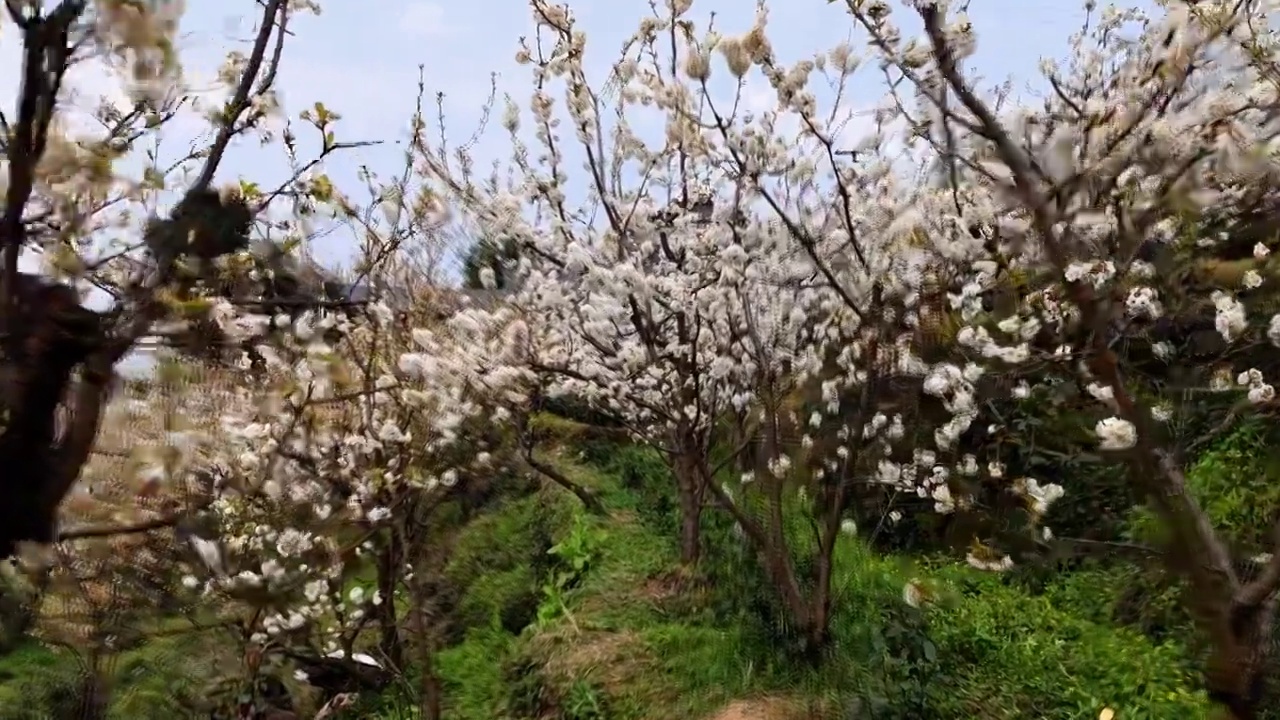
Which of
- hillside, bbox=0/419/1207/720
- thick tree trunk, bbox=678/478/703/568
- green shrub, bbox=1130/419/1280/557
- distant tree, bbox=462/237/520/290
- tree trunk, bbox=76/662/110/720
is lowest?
tree trunk, bbox=76/662/110/720

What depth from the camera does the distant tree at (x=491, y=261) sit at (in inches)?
239

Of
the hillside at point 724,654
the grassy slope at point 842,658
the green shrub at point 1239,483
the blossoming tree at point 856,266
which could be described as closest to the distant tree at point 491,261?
the blossoming tree at point 856,266

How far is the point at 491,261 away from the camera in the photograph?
657 centimetres

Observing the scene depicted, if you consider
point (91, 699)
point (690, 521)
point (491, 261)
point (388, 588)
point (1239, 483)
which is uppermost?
point (491, 261)

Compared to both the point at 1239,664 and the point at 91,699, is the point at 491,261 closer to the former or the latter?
the point at 91,699

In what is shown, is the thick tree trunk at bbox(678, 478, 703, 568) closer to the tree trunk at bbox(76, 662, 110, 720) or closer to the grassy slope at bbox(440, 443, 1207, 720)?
the grassy slope at bbox(440, 443, 1207, 720)

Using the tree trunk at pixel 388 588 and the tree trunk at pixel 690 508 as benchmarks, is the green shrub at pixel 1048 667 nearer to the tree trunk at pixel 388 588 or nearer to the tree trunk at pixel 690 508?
the tree trunk at pixel 690 508

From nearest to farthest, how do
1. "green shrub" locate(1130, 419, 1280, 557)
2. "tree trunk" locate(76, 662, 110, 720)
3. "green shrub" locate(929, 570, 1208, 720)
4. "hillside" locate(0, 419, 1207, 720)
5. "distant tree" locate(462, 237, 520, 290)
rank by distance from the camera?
"tree trunk" locate(76, 662, 110, 720) → "green shrub" locate(929, 570, 1208, 720) → "hillside" locate(0, 419, 1207, 720) → "green shrub" locate(1130, 419, 1280, 557) → "distant tree" locate(462, 237, 520, 290)

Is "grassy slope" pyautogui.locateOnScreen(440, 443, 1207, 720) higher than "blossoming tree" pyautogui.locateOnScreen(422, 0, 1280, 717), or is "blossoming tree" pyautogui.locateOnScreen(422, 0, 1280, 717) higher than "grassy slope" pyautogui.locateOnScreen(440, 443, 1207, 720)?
"blossoming tree" pyautogui.locateOnScreen(422, 0, 1280, 717)

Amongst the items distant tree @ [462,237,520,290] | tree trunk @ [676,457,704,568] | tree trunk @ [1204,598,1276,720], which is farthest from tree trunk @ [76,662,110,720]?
tree trunk @ [1204,598,1276,720]

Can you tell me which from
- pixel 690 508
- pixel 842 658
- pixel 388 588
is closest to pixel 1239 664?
pixel 842 658

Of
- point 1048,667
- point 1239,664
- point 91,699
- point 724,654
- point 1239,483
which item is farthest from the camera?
point 1239,483

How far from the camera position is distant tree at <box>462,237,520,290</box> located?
606cm

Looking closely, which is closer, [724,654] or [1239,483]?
[724,654]
